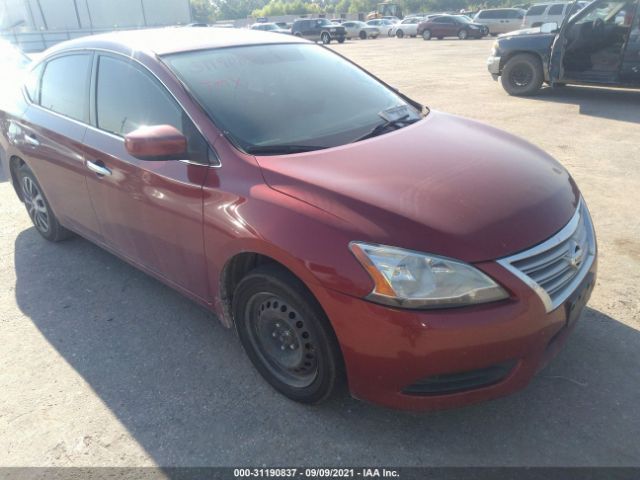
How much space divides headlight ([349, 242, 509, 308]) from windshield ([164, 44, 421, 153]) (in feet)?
3.07

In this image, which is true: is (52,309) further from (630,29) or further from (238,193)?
(630,29)

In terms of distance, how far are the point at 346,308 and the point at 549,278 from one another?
87cm

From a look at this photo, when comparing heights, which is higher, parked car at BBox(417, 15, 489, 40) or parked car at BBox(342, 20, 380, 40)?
parked car at BBox(417, 15, 489, 40)

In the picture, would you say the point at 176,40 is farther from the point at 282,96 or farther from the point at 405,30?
the point at 405,30

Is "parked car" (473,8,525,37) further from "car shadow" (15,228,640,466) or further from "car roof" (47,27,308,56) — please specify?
"car shadow" (15,228,640,466)

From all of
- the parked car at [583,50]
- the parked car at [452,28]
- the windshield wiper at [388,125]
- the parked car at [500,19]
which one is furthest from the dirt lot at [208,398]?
the parked car at [500,19]

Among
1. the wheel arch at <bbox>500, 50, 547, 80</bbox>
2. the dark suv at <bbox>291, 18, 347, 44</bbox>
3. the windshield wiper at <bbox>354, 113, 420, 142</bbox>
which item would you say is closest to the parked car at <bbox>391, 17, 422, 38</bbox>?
the dark suv at <bbox>291, 18, 347, 44</bbox>

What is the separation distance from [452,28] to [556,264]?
3336cm

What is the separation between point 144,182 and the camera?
9.36ft

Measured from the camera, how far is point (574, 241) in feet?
7.65

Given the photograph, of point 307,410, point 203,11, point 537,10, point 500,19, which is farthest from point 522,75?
point 203,11

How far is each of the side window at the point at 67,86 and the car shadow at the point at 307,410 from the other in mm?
1472

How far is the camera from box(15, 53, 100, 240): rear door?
3455mm

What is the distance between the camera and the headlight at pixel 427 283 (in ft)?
6.44
